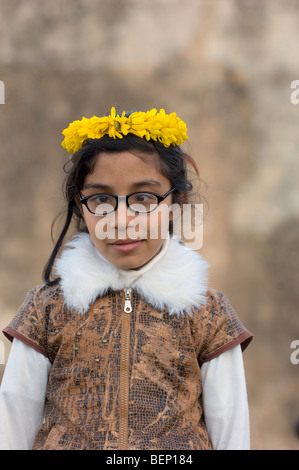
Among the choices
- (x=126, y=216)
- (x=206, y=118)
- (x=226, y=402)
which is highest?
(x=206, y=118)

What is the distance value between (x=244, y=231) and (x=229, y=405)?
2024 millimetres

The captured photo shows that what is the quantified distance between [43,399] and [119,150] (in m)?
0.72

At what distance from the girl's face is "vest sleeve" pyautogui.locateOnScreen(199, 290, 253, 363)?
0.25 m

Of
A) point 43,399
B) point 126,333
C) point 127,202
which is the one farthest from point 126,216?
point 43,399

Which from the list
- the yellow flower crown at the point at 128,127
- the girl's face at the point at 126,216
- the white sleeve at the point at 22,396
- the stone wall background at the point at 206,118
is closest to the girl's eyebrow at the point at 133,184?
the girl's face at the point at 126,216

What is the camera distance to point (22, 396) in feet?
5.42

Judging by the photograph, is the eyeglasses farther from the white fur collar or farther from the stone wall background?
the stone wall background

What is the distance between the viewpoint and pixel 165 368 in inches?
63.3

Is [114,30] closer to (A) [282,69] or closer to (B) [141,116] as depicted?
(A) [282,69]

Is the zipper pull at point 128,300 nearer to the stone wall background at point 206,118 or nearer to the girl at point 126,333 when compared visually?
the girl at point 126,333

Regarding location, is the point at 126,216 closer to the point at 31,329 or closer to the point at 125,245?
the point at 125,245

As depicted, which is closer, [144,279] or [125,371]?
[125,371]
